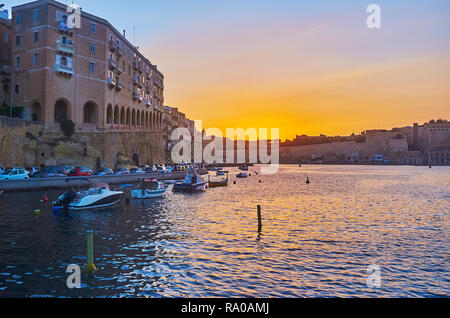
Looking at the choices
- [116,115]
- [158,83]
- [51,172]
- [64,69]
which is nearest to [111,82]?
[64,69]

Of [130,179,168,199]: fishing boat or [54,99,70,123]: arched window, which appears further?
[54,99,70,123]: arched window

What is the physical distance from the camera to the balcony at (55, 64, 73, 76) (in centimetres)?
5775

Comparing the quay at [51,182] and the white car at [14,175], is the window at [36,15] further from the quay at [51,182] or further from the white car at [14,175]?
the quay at [51,182]

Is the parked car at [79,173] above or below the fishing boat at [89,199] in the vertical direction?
above

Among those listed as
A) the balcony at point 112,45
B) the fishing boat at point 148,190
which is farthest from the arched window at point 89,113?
the fishing boat at point 148,190

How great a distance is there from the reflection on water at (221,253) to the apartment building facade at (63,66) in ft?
112

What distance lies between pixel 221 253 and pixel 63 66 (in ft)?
180

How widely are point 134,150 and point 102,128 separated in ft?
42.4

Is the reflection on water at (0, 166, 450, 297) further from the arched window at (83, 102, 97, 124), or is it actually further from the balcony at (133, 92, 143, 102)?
the balcony at (133, 92, 143, 102)

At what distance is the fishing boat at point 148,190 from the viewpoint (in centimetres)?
3788

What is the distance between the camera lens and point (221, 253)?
1683cm

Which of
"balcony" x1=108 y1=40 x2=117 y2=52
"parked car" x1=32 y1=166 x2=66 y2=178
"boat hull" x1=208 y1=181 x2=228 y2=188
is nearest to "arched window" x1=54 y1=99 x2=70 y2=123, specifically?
"balcony" x1=108 y1=40 x2=117 y2=52

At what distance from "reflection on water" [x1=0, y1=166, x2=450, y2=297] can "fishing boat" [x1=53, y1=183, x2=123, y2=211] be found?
3.74ft
